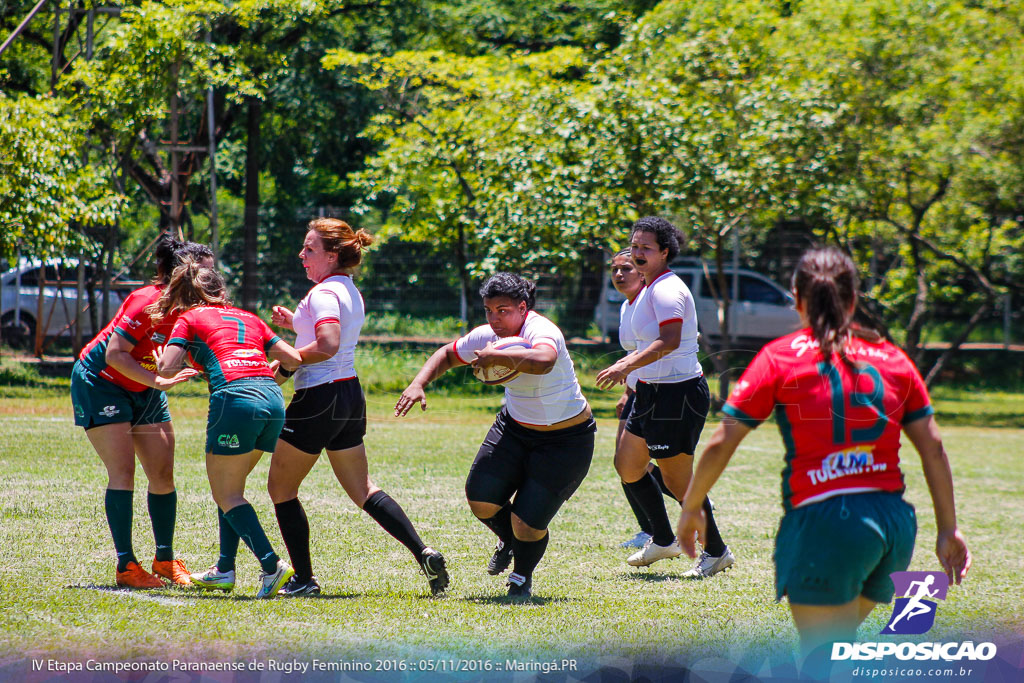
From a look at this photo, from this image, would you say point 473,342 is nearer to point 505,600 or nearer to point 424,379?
point 424,379

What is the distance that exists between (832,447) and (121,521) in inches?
140

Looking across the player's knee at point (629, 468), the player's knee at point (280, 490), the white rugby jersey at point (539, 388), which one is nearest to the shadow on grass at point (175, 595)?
the player's knee at point (280, 490)

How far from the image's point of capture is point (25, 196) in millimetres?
11219

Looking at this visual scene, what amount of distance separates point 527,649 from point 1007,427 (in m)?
14.4

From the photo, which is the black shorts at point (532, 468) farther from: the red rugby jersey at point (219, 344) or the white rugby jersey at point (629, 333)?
the red rugby jersey at point (219, 344)

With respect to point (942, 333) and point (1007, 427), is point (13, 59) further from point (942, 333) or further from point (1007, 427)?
point (942, 333)

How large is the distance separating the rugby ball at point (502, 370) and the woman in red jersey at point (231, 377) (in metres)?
0.89

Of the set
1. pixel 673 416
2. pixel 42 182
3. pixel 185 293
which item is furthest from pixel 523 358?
pixel 42 182

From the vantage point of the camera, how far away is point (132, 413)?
16.3ft

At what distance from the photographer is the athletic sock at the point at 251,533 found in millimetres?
4613

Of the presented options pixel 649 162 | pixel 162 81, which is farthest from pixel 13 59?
pixel 649 162

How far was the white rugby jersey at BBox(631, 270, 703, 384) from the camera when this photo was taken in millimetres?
5422

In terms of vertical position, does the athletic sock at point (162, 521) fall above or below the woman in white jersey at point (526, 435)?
below

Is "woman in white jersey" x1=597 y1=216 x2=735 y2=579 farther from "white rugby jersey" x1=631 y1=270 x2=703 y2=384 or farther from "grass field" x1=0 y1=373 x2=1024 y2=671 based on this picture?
"grass field" x1=0 y1=373 x2=1024 y2=671
